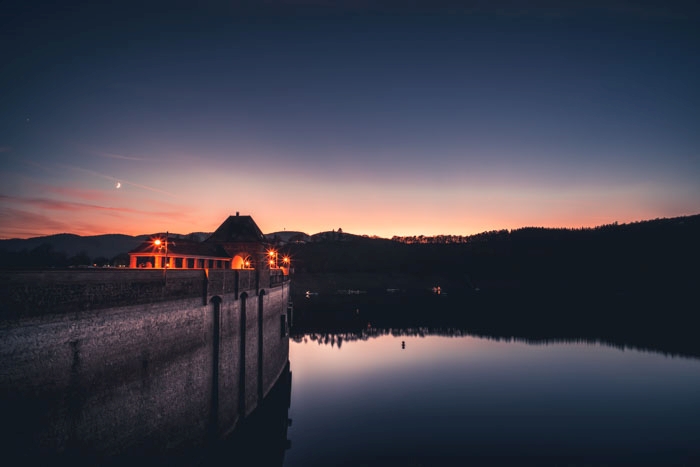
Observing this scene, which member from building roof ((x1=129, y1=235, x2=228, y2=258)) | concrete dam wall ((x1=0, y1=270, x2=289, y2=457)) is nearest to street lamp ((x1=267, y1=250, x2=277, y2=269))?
building roof ((x1=129, y1=235, x2=228, y2=258))

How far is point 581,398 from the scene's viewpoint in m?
42.3

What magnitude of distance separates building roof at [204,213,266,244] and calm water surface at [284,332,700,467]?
19.8m

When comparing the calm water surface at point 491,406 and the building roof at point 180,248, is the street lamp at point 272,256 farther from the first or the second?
the calm water surface at point 491,406

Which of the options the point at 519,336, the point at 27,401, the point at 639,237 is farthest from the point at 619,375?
the point at 639,237

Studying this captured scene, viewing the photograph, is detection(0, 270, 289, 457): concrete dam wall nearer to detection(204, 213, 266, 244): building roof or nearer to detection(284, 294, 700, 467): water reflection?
detection(284, 294, 700, 467): water reflection

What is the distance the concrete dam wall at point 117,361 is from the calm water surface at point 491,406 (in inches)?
436

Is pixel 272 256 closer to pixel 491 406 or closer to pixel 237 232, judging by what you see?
pixel 237 232

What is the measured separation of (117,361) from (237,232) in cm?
5213

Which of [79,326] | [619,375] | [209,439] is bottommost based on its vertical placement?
[619,375]

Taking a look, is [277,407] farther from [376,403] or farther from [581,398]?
[581,398]

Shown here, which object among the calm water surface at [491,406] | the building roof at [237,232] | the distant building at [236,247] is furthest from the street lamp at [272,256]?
the calm water surface at [491,406]

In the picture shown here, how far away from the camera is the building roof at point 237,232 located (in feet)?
212

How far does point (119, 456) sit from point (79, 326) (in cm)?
501

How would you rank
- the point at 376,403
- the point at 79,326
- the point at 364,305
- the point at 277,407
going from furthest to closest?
1. the point at 364,305
2. the point at 376,403
3. the point at 277,407
4. the point at 79,326
